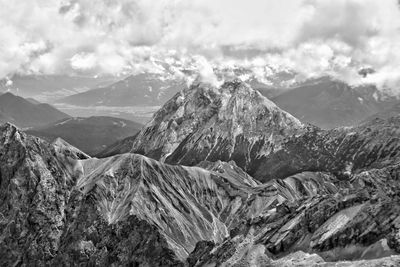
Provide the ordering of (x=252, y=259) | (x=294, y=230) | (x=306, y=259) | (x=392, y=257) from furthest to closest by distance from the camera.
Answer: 1. (x=294, y=230)
2. (x=252, y=259)
3. (x=306, y=259)
4. (x=392, y=257)

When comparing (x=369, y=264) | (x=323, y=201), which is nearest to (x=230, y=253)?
(x=323, y=201)

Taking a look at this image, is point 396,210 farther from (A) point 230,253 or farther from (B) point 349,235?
(A) point 230,253

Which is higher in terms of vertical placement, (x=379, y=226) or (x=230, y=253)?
(x=379, y=226)

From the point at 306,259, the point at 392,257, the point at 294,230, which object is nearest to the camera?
the point at 392,257

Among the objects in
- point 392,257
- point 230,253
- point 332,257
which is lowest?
point 230,253

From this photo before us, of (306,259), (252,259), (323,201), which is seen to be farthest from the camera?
(323,201)

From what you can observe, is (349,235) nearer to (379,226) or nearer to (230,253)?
(379,226)

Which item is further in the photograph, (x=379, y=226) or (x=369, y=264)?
(x=379, y=226)

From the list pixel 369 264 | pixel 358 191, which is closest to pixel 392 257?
A: pixel 369 264

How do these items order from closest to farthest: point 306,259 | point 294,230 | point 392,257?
point 392,257, point 306,259, point 294,230
